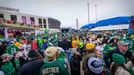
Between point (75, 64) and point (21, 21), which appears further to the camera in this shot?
point (21, 21)

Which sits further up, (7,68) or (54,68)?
(54,68)

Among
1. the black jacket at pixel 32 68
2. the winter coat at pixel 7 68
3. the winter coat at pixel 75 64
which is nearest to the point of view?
the black jacket at pixel 32 68

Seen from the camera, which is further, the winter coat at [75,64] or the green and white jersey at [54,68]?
the winter coat at [75,64]

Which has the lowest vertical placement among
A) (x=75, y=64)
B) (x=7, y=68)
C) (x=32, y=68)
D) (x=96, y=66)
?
Result: (x=75, y=64)

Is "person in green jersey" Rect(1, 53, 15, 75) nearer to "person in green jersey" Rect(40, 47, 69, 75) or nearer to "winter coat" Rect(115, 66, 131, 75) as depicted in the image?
"person in green jersey" Rect(40, 47, 69, 75)

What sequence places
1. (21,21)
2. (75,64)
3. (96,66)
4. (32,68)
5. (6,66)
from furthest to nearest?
(21,21) < (75,64) < (6,66) < (32,68) < (96,66)

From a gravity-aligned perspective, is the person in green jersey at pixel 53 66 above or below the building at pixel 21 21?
below

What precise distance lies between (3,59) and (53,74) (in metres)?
2.11

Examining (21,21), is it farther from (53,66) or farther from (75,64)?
(53,66)

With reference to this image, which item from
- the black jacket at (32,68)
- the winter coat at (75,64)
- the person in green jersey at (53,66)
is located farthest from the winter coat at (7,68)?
the winter coat at (75,64)

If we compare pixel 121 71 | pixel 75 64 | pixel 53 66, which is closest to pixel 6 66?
pixel 53 66

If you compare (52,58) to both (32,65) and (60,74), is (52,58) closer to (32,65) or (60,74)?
(60,74)

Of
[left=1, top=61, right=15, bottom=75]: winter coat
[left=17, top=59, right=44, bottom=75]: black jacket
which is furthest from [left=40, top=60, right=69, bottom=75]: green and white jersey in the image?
[left=1, top=61, right=15, bottom=75]: winter coat

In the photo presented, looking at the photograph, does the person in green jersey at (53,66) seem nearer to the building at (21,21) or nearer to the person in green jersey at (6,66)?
the person in green jersey at (6,66)
